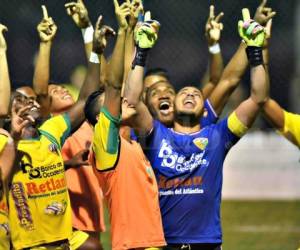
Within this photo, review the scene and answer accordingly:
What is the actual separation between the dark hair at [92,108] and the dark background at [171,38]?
2.31 metres

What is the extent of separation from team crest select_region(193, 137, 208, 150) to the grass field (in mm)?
3718

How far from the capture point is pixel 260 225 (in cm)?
1505

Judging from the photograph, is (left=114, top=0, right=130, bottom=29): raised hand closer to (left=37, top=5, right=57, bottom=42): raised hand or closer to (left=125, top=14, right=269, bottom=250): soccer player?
(left=125, top=14, right=269, bottom=250): soccer player

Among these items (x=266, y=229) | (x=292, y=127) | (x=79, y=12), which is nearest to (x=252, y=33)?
(x=292, y=127)

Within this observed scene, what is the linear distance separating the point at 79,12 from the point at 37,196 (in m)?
1.90

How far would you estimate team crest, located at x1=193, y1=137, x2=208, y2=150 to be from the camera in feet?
29.7

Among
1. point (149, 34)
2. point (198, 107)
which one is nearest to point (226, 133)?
point (198, 107)

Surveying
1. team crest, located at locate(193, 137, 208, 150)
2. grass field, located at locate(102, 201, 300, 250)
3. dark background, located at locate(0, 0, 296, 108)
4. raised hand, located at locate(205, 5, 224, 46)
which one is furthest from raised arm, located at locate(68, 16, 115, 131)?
grass field, located at locate(102, 201, 300, 250)

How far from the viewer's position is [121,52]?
8438mm

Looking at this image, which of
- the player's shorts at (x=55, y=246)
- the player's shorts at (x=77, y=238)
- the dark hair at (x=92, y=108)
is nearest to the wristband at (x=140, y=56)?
the dark hair at (x=92, y=108)

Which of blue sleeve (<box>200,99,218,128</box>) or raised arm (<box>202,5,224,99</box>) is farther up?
raised arm (<box>202,5,224,99</box>)

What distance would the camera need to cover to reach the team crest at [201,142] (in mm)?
9055

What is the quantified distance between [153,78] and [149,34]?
172 cm

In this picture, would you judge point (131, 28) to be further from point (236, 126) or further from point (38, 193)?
point (38, 193)
